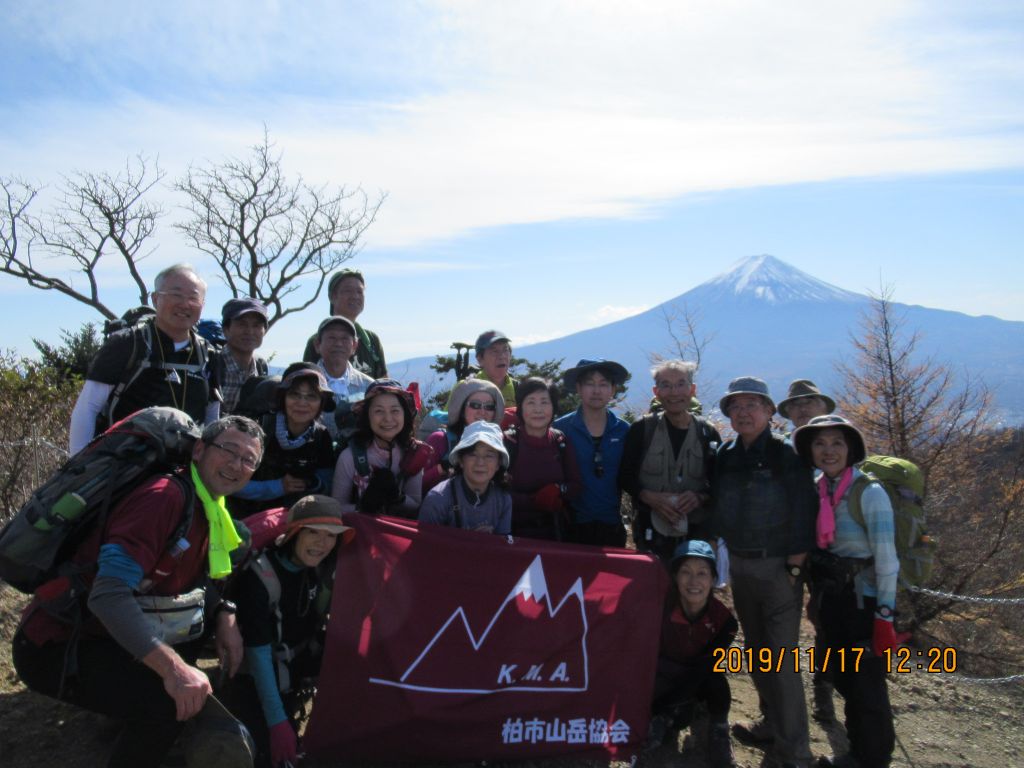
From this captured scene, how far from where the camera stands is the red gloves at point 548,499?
505cm

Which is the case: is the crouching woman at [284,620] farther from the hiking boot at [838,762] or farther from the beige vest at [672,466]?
the hiking boot at [838,762]

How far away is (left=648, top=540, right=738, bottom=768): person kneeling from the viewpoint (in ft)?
15.7

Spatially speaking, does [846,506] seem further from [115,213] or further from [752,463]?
[115,213]

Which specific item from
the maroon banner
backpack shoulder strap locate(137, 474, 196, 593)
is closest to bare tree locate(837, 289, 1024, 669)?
the maroon banner

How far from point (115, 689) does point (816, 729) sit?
15.6 feet

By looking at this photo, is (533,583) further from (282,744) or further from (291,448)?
(291,448)

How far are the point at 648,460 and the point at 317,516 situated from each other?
245 centimetres

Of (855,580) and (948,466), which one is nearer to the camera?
(855,580)

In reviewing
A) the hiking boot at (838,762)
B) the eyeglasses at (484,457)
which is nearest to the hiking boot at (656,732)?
the hiking boot at (838,762)

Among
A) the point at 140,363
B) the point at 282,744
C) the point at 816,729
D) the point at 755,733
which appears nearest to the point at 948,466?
the point at 816,729

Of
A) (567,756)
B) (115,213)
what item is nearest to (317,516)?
(567,756)

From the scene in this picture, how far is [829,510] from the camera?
15.7 feet

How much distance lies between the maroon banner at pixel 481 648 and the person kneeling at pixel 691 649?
9.3 inches

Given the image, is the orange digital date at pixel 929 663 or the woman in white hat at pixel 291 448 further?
the orange digital date at pixel 929 663
